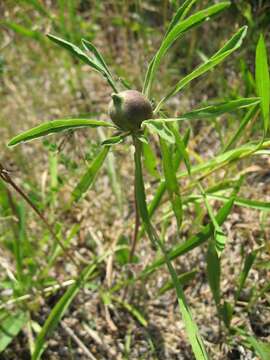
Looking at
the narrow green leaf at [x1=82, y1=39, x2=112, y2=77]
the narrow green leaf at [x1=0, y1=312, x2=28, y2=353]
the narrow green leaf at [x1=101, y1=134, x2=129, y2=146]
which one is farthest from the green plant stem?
the narrow green leaf at [x1=0, y1=312, x2=28, y2=353]

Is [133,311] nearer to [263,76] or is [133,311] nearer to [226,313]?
[226,313]

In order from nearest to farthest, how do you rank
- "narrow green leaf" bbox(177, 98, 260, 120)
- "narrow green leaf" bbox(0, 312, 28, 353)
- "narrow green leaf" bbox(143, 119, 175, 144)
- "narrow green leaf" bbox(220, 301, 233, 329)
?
"narrow green leaf" bbox(143, 119, 175, 144) → "narrow green leaf" bbox(177, 98, 260, 120) → "narrow green leaf" bbox(220, 301, 233, 329) → "narrow green leaf" bbox(0, 312, 28, 353)

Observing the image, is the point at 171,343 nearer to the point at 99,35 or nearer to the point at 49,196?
the point at 49,196

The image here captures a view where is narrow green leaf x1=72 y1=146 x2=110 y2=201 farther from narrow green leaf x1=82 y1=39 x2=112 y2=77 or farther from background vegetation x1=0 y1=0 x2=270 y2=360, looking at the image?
narrow green leaf x1=82 y1=39 x2=112 y2=77

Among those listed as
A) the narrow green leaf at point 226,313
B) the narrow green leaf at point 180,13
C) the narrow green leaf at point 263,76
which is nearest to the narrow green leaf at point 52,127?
the narrow green leaf at point 180,13

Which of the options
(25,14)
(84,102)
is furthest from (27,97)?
(25,14)

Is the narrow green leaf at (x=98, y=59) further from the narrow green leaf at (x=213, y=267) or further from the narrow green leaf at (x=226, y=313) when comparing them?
the narrow green leaf at (x=226, y=313)

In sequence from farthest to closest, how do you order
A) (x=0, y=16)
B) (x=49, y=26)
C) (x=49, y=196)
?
(x=0, y=16)
(x=49, y=26)
(x=49, y=196)
